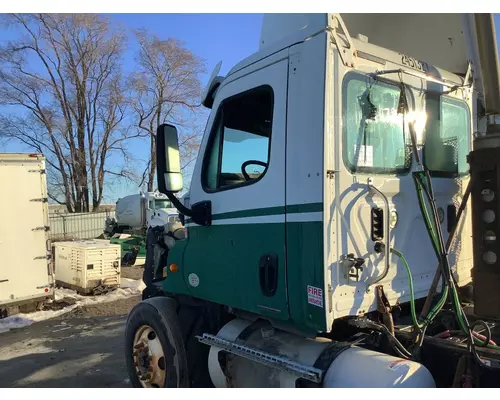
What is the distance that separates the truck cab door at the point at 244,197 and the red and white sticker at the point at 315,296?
0.21 m

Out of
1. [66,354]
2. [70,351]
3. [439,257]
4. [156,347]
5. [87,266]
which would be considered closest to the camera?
[439,257]

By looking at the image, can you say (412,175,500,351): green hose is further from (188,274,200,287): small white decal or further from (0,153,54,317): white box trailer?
(0,153,54,317): white box trailer

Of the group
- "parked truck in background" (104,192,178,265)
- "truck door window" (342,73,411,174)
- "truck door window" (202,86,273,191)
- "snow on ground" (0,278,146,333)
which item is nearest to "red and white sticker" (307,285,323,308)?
"truck door window" (342,73,411,174)

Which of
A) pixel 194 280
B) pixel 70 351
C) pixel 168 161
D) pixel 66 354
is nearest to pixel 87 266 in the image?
pixel 70 351

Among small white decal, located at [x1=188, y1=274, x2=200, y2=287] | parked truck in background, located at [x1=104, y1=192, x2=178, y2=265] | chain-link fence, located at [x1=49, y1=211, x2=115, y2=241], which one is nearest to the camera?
small white decal, located at [x1=188, y1=274, x2=200, y2=287]

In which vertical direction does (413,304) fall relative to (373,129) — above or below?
below

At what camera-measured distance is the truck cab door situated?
9.75ft

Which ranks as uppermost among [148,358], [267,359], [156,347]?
[267,359]

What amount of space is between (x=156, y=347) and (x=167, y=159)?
1.69 m

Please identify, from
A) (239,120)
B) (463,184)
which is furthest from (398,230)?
(239,120)

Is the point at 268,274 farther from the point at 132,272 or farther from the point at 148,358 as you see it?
the point at 132,272

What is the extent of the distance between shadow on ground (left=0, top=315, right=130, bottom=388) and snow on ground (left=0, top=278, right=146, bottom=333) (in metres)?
0.30

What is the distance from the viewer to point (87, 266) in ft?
33.0

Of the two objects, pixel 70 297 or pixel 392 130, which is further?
pixel 70 297
